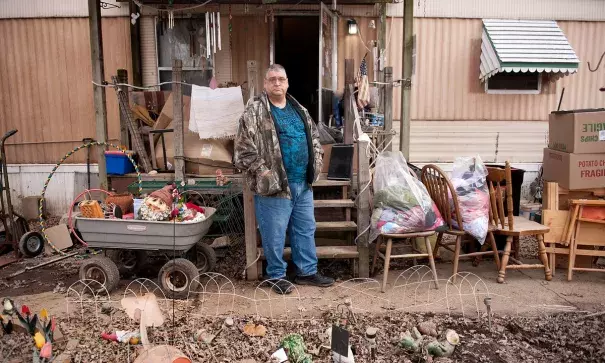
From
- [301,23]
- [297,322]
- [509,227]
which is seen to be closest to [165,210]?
[297,322]

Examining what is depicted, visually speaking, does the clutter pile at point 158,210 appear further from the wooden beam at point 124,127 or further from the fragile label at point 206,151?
the wooden beam at point 124,127

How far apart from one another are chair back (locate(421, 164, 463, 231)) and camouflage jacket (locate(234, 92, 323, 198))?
159cm

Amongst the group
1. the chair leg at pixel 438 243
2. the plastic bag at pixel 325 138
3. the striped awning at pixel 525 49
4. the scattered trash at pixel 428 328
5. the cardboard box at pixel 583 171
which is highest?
the striped awning at pixel 525 49

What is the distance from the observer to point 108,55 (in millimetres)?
8086

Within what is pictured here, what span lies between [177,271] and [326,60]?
4581 mm

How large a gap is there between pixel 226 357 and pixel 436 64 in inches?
270

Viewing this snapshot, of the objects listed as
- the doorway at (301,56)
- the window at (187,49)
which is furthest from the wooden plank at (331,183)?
the doorway at (301,56)

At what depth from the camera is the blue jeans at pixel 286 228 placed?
4.49m

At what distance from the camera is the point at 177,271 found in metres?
4.54

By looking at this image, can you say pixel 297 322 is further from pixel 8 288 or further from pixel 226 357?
pixel 8 288

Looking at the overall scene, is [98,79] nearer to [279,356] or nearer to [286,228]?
[286,228]

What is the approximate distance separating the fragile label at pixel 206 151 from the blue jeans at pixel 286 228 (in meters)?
1.78

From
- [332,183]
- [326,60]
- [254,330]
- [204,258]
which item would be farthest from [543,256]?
[326,60]

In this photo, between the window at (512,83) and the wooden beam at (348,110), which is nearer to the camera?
the wooden beam at (348,110)
